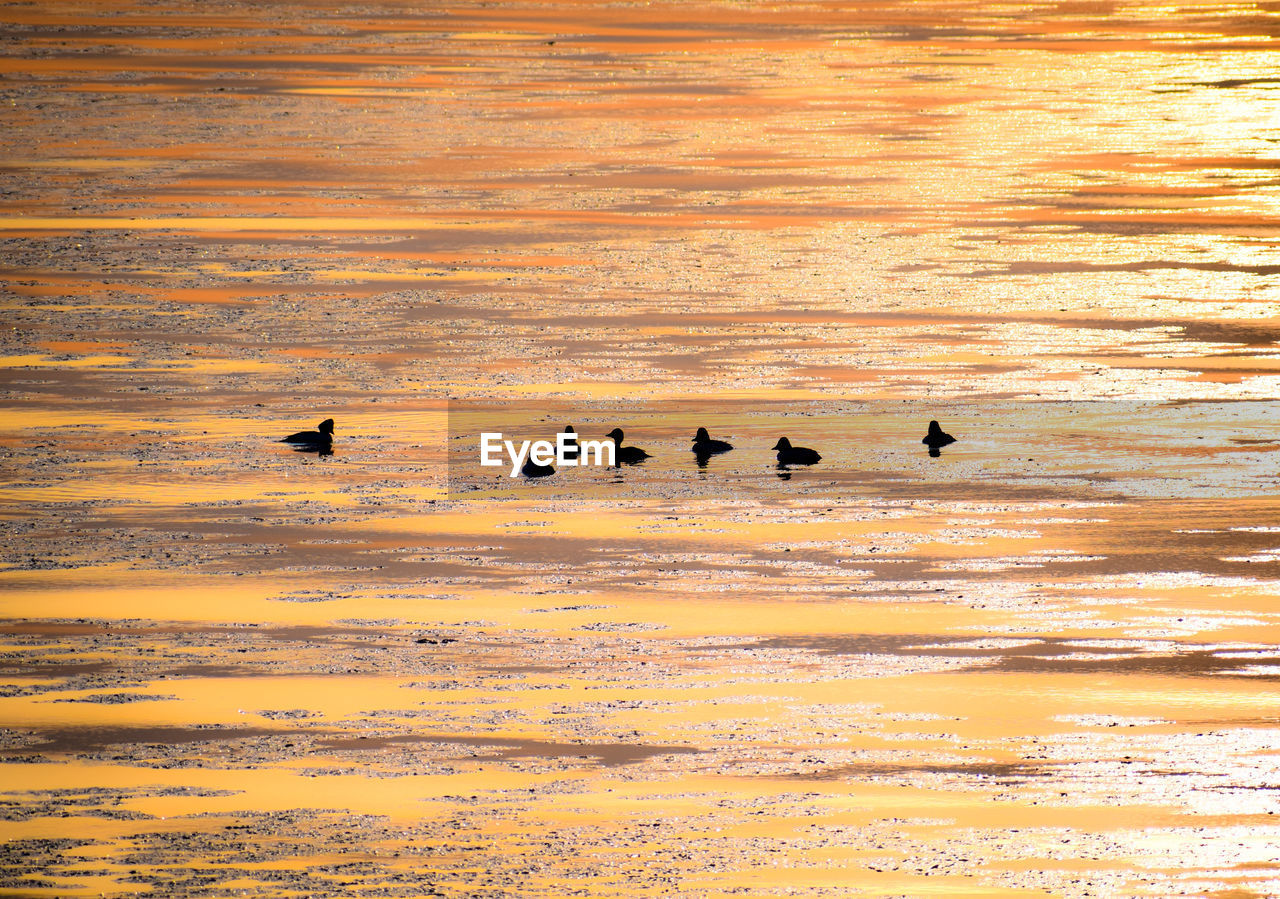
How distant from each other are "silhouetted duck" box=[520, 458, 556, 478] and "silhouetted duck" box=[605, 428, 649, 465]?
44 cm

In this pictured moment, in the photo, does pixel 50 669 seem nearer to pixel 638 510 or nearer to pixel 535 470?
pixel 638 510

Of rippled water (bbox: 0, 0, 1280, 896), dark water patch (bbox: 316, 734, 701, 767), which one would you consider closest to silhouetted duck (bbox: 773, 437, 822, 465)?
rippled water (bbox: 0, 0, 1280, 896)

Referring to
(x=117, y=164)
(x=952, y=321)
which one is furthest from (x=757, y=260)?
(x=117, y=164)

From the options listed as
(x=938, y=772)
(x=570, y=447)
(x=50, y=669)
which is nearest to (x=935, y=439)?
(x=570, y=447)

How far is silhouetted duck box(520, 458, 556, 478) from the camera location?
467 inches

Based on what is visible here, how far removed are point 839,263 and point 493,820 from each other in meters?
11.4

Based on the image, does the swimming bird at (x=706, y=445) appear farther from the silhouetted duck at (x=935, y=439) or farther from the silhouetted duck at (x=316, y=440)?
the silhouetted duck at (x=316, y=440)

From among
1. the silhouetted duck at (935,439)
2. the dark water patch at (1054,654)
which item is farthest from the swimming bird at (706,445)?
the dark water patch at (1054,654)

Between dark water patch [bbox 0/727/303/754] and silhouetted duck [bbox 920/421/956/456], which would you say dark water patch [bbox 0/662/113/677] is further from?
silhouetted duck [bbox 920/421/956/456]

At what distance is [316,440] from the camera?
1205 centimetres

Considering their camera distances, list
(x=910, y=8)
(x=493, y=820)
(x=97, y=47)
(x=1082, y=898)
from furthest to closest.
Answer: (x=910, y=8), (x=97, y=47), (x=493, y=820), (x=1082, y=898)

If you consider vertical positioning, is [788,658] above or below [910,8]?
below

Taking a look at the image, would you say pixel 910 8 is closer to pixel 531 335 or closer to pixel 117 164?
pixel 117 164

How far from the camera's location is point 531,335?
14805mm
